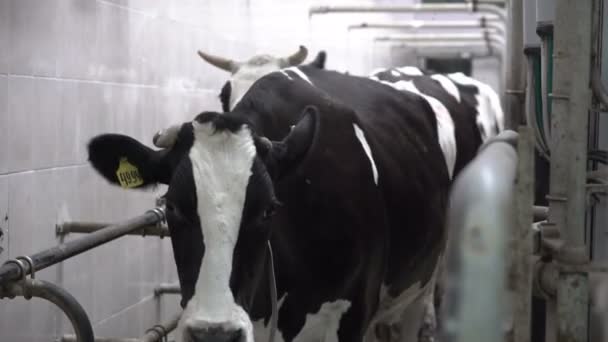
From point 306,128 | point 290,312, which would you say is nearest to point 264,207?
point 306,128

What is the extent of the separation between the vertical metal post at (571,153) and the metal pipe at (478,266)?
2.27ft

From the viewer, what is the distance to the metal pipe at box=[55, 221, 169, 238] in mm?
4211

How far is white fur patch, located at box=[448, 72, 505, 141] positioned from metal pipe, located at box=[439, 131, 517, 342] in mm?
5322

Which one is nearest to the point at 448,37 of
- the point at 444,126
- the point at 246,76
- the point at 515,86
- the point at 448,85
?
the point at 448,85

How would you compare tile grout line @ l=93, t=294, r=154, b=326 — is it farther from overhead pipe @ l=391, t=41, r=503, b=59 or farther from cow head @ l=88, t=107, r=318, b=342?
overhead pipe @ l=391, t=41, r=503, b=59

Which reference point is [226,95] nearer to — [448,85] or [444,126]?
[444,126]

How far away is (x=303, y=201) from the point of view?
150 inches

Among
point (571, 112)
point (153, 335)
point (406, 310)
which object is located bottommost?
point (406, 310)

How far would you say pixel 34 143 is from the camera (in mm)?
4141

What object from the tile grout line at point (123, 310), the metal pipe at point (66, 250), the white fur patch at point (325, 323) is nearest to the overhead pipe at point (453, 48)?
the tile grout line at point (123, 310)

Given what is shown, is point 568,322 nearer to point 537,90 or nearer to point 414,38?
point 537,90

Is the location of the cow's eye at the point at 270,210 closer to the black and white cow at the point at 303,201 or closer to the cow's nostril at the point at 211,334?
the black and white cow at the point at 303,201

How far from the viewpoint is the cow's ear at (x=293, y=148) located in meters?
3.34

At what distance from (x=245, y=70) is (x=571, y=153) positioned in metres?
3.45
